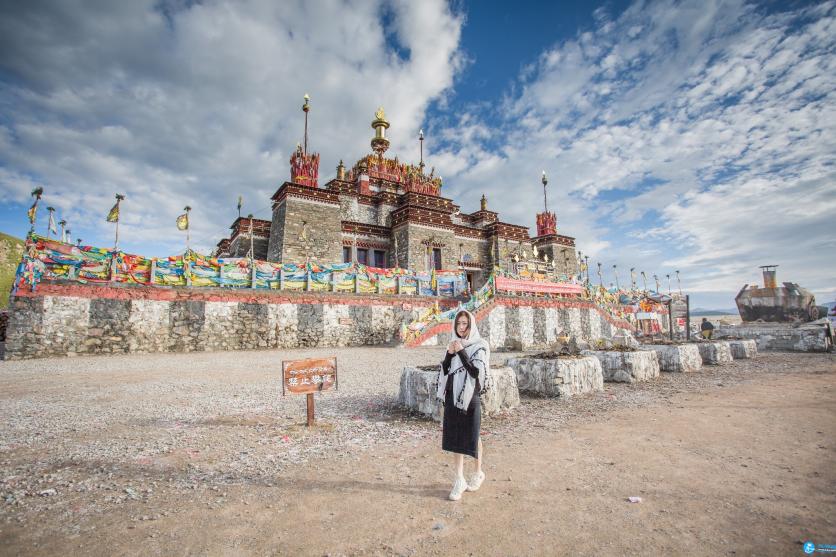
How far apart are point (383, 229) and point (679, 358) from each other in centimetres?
2321

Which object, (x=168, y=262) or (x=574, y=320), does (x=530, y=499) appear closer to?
(x=168, y=262)

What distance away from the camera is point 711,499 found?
303 centimetres

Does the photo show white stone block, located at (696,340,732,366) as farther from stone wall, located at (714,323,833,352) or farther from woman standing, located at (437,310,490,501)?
woman standing, located at (437,310,490,501)

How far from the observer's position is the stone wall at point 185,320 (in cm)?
1267

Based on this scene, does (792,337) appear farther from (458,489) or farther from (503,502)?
(458,489)

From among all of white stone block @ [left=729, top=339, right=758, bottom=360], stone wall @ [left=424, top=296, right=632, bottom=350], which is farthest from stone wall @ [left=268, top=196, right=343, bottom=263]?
white stone block @ [left=729, top=339, right=758, bottom=360]

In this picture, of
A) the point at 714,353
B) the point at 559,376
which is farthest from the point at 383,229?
the point at 559,376

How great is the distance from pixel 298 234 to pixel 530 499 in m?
24.2

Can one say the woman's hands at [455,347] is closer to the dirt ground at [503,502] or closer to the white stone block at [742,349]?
the dirt ground at [503,502]

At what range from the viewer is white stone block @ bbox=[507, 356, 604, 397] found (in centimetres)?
702

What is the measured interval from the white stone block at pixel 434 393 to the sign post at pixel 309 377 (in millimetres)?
1411

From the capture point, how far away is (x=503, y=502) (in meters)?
3.05

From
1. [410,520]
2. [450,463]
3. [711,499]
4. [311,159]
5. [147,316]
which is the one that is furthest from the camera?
[311,159]

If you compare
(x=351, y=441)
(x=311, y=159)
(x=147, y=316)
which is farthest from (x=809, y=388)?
(x=311, y=159)
